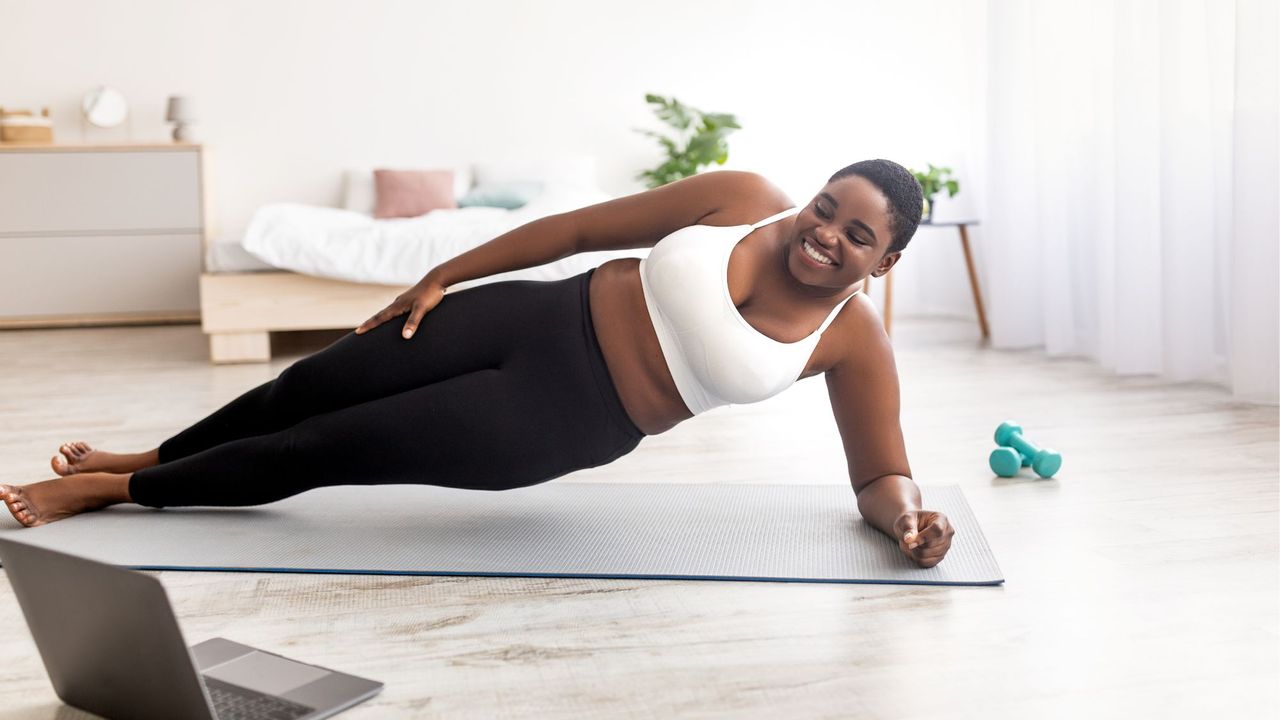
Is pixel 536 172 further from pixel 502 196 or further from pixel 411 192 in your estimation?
pixel 411 192

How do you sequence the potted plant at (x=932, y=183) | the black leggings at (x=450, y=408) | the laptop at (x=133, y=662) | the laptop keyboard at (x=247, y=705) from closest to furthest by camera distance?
the laptop at (x=133, y=662) < the laptop keyboard at (x=247, y=705) < the black leggings at (x=450, y=408) < the potted plant at (x=932, y=183)

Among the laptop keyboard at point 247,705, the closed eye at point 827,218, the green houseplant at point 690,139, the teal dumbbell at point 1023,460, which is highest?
the green houseplant at point 690,139

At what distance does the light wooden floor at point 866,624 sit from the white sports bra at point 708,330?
30cm

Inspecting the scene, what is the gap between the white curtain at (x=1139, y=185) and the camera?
3.10 meters

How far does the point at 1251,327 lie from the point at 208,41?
4715mm

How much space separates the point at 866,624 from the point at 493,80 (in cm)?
479

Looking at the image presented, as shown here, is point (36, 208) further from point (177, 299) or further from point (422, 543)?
point (422, 543)

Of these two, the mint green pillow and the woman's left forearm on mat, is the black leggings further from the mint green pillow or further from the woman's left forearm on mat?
the mint green pillow

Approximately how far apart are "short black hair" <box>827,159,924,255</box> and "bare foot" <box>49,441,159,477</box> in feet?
4.28

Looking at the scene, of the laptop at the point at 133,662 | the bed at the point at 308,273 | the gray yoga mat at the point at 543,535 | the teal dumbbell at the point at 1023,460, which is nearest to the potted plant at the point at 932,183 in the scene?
the bed at the point at 308,273

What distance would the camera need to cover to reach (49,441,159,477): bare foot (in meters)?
2.05

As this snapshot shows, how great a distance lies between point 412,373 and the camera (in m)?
1.79

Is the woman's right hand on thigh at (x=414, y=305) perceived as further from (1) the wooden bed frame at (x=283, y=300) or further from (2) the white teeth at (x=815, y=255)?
(1) the wooden bed frame at (x=283, y=300)

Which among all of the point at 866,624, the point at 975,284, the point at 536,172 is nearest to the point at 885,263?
the point at 866,624
